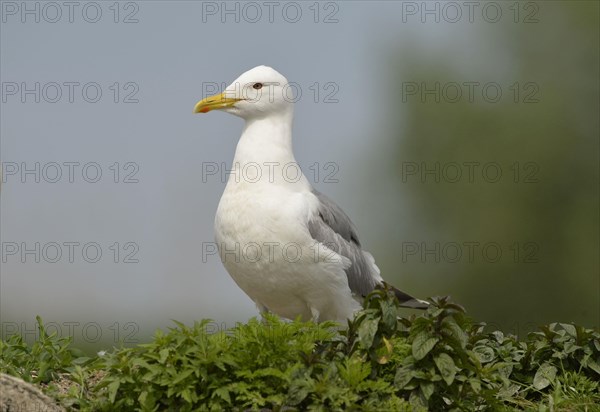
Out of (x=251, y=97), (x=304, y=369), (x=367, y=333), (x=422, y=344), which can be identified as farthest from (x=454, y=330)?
(x=251, y=97)

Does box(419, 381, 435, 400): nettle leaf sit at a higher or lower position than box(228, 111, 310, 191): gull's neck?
lower

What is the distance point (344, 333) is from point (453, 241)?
9.93 meters

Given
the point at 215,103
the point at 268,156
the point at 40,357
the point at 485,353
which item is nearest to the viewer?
the point at 40,357

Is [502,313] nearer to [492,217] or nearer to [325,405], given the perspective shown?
[492,217]

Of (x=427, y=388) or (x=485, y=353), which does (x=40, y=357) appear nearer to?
(x=427, y=388)

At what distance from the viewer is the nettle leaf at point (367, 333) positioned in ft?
19.5

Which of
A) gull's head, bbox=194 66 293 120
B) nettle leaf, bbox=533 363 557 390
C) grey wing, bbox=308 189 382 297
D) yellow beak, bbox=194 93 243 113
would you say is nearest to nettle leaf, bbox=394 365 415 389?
grey wing, bbox=308 189 382 297

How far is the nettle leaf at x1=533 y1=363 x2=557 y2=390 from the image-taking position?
725 centimetres

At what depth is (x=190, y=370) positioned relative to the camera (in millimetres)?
5652

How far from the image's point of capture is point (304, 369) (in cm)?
580

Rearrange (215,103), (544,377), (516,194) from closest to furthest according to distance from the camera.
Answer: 1. (544,377)
2. (215,103)
3. (516,194)

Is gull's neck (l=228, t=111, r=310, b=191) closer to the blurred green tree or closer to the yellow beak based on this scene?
the yellow beak

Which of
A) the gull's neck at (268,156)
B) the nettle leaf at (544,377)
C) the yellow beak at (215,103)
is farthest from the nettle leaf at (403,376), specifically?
the yellow beak at (215,103)

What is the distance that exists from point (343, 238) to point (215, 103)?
1711mm
